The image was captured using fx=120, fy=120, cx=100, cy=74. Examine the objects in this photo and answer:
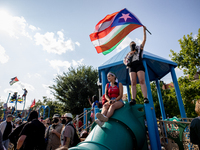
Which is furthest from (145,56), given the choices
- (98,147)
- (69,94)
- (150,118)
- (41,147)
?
(69,94)

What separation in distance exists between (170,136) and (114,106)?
191cm

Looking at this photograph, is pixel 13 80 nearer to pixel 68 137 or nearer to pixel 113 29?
pixel 113 29

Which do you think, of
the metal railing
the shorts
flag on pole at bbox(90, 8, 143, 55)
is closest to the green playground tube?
the metal railing

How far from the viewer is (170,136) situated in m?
3.22

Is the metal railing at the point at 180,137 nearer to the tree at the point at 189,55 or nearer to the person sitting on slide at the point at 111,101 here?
the person sitting on slide at the point at 111,101

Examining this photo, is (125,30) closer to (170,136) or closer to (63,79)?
(170,136)

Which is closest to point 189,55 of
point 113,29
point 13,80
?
point 113,29

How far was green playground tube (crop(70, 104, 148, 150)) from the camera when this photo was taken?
1.99 m

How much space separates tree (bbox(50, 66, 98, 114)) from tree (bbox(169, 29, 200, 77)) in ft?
44.2

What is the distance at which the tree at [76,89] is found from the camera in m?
20.2

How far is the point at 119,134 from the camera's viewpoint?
219 cm

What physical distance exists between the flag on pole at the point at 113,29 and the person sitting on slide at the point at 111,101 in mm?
1877

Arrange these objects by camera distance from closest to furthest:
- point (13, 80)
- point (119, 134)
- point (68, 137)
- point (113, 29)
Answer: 1. point (119, 134)
2. point (68, 137)
3. point (113, 29)
4. point (13, 80)

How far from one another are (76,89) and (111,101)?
18848 millimetres
